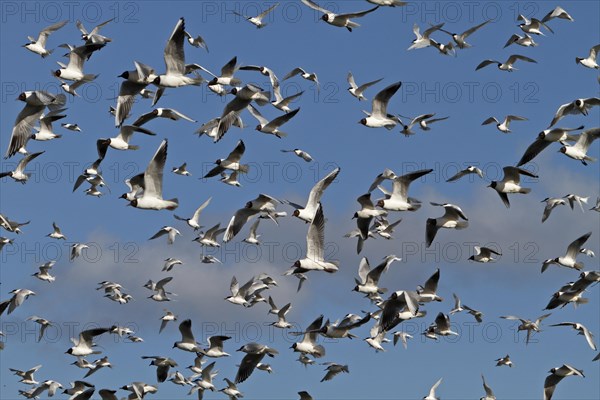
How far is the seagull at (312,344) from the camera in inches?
1437

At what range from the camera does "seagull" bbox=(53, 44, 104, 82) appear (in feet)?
119

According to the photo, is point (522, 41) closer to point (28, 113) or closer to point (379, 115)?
point (379, 115)

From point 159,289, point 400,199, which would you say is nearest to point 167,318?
point 159,289

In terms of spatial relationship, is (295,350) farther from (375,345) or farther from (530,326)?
(530,326)

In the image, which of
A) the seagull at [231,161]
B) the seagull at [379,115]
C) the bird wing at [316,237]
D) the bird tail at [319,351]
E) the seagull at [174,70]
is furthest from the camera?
the seagull at [231,161]

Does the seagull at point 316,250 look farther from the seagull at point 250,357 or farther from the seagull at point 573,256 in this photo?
the seagull at point 573,256

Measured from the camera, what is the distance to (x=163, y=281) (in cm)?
4916

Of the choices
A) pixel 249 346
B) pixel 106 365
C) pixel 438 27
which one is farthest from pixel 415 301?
pixel 106 365

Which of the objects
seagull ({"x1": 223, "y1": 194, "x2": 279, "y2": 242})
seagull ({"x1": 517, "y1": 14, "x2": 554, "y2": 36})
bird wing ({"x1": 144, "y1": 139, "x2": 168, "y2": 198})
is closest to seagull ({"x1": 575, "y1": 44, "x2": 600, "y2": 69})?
seagull ({"x1": 517, "y1": 14, "x2": 554, "y2": 36})

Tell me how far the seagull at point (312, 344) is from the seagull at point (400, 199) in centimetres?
473

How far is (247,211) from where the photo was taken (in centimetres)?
3525

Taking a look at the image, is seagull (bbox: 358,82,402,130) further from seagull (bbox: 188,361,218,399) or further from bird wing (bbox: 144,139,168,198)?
seagull (bbox: 188,361,218,399)

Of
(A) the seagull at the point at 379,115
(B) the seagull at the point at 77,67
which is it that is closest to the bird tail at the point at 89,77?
(B) the seagull at the point at 77,67

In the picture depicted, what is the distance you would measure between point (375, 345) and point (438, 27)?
10.2 meters
